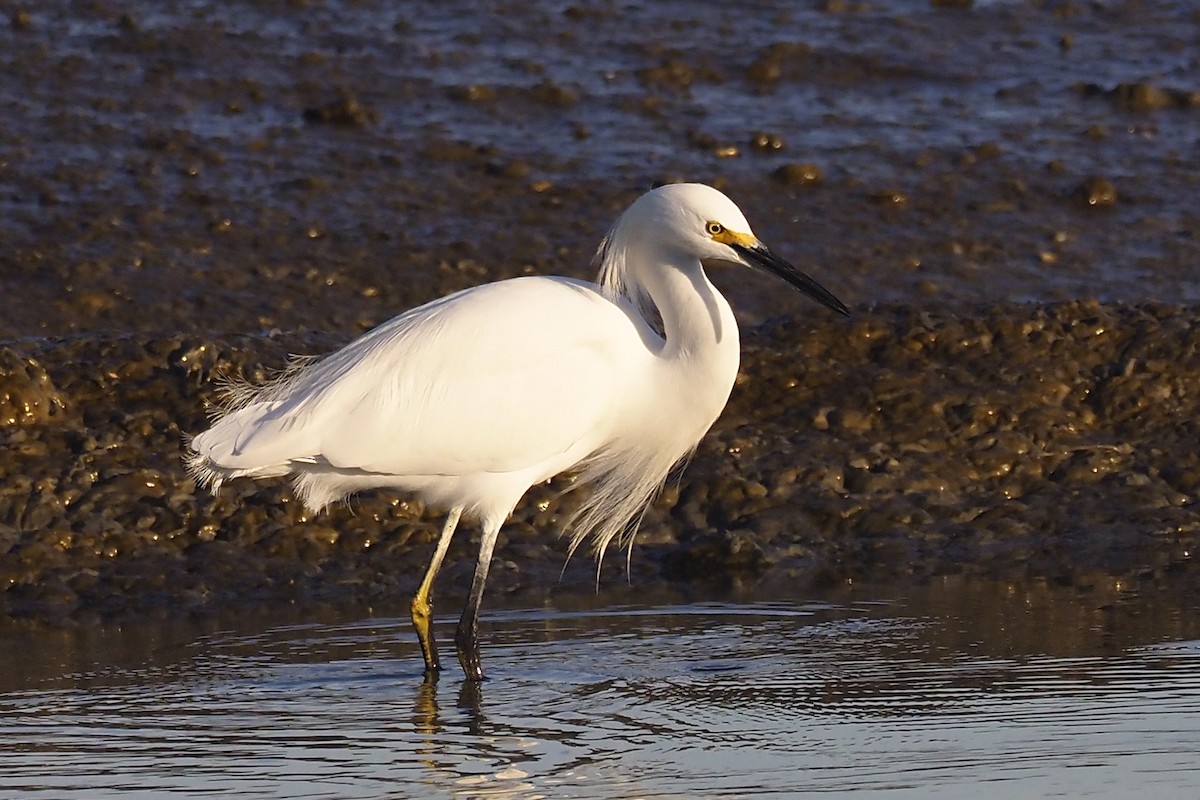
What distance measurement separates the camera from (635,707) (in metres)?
5.29

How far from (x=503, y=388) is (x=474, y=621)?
68cm

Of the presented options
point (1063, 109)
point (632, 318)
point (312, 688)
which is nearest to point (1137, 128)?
point (1063, 109)

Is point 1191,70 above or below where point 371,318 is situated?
above

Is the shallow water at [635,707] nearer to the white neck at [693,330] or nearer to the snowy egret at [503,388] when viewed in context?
the snowy egret at [503,388]

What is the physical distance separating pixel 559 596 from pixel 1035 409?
7.37 feet

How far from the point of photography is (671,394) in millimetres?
6074

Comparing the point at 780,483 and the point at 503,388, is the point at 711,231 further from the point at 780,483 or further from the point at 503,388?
the point at 780,483

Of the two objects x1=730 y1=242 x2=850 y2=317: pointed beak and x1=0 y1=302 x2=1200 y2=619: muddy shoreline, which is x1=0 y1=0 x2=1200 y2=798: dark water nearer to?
x1=0 y1=302 x2=1200 y2=619: muddy shoreline

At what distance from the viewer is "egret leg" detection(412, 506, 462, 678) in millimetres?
5820

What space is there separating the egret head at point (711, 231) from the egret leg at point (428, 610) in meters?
1.03

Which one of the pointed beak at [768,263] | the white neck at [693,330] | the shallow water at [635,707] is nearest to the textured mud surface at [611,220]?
the shallow water at [635,707]

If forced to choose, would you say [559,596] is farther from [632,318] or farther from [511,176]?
[511,176]

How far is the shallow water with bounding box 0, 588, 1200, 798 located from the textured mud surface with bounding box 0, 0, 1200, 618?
0.61m

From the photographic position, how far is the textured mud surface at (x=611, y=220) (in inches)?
275
